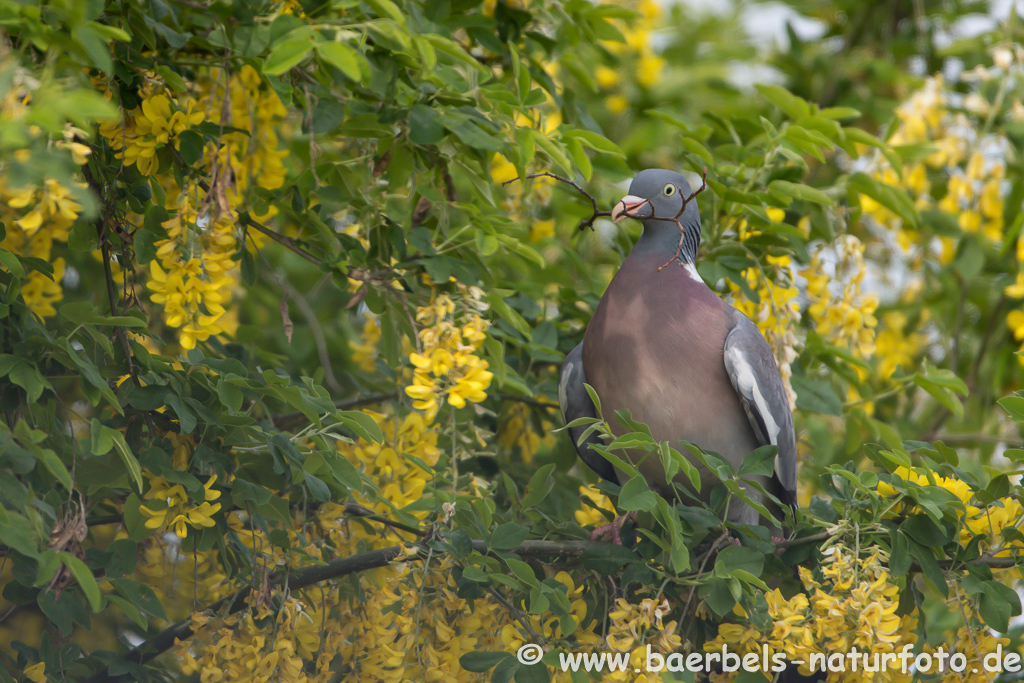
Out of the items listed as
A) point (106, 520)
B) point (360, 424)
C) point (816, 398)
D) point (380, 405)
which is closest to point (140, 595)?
point (106, 520)

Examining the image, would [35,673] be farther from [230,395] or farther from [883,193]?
[883,193]

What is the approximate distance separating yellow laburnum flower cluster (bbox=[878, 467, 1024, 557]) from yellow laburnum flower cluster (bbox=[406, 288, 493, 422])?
0.86 meters

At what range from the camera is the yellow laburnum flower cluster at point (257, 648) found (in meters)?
1.99

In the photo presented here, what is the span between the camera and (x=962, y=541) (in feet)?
6.33

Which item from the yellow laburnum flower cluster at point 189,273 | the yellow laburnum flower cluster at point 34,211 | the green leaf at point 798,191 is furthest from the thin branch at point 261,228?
the green leaf at point 798,191

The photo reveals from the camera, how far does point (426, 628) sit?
2.04m

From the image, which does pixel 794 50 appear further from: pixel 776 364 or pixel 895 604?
pixel 895 604

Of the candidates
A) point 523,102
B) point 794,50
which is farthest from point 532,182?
point 794,50

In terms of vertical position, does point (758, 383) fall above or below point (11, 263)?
below

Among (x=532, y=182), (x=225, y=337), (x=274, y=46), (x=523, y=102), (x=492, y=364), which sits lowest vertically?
(x=225, y=337)

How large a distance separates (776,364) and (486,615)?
Answer: 0.95 metres

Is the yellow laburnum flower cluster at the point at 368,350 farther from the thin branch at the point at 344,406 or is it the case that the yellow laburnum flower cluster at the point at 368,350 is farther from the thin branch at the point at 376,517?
the thin branch at the point at 376,517
